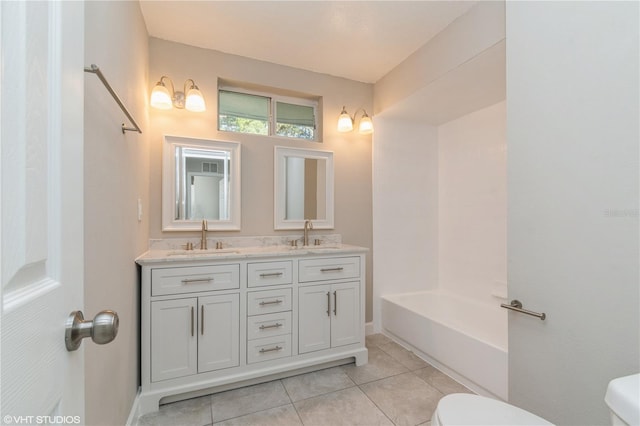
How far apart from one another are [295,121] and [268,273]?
1.55 metres

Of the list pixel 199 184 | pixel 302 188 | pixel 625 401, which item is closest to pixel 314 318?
pixel 302 188

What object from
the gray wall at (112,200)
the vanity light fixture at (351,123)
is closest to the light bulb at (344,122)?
the vanity light fixture at (351,123)

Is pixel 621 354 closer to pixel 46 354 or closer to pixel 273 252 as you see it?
pixel 46 354

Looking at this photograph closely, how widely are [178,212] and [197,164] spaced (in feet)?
1.40

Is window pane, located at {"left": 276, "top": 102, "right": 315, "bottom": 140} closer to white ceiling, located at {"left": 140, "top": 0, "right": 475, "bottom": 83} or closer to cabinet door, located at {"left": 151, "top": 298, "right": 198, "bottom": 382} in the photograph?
white ceiling, located at {"left": 140, "top": 0, "right": 475, "bottom": 83}

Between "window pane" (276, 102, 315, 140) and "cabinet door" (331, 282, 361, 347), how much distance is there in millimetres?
1514

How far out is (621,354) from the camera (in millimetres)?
933

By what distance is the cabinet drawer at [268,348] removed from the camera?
1.96 m

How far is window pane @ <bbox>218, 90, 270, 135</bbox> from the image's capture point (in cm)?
253

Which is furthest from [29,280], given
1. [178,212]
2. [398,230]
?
[398,230]

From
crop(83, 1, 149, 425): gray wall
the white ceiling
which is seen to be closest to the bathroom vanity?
crop(83, 1, 149, 425): gray wall

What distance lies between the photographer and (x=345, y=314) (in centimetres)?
227

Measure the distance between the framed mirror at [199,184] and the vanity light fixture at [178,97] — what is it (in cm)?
26

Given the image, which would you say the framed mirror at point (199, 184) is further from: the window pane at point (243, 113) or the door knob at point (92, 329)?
the door knob at point (92, 329)
